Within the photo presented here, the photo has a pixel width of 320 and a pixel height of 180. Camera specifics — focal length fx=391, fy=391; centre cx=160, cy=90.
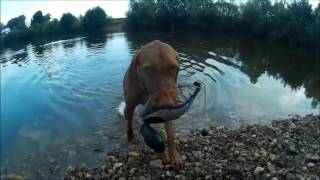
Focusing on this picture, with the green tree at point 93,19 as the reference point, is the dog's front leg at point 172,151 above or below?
below

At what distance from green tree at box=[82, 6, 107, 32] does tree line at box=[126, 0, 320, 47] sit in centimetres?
284

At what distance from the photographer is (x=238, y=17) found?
3034 cm

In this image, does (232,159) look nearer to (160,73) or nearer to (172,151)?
(172,151)

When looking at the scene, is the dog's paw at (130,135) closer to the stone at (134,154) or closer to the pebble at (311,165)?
the stone at (134,154)

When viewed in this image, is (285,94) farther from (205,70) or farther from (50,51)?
(50,51)

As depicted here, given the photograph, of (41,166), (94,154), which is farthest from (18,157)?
(94,154)

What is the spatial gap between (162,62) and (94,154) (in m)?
2.85

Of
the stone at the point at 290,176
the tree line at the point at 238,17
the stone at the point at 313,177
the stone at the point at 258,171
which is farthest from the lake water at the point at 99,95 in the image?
the stone at the point at 313,177

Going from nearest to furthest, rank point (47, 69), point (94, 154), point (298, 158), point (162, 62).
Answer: point (162, 62), point (298, 158), point (94, 154), point (47, 69)

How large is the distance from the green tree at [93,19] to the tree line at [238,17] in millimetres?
2845

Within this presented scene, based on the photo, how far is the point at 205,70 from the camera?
1547cm

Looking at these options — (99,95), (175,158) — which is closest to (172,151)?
(175,158)

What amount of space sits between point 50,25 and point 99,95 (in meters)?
15.4

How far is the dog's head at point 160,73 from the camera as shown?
20.6ft
